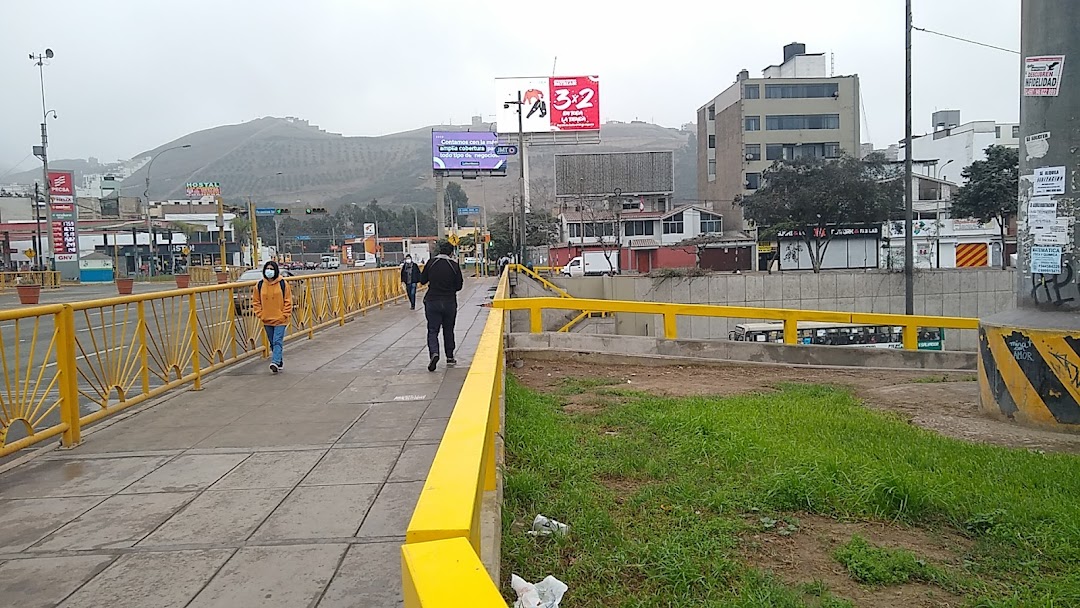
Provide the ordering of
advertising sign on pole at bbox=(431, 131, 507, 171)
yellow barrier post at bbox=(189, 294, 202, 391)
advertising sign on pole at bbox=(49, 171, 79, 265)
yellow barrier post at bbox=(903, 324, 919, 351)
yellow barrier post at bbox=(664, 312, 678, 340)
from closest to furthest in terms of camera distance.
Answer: yellow barrier post at bbox=(189, 294, 202, 391)
yellow barrier post at bbox=(903, 324, 919, 351)
yellow barrier post at bbox=(664, 312, 678, 340)
advertising sign on pole at bbox=(49, 171, 79, 265)
advertising sign on pole at bbox=(431, 131, 507, 171)

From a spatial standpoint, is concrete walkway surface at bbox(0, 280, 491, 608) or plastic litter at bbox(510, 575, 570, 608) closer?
plastic litter at bbox(510, 575, 570, 608)

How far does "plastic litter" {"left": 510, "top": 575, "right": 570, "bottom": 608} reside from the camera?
298 centimetres

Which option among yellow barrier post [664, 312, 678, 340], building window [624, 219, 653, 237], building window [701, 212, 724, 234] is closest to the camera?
yellow barrier post [664, 312, 678, 340]

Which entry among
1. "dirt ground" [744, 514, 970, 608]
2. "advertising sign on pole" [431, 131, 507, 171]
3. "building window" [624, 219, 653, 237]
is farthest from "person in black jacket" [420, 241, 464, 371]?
"building window" [624, 219, 653, 237]

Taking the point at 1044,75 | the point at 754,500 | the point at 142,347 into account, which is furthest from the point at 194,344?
the point at 1044,75

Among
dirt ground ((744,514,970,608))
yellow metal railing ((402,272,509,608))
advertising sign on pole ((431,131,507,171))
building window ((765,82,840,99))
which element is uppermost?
building window ((765,82,840,99))

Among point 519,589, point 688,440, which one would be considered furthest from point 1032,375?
point 519,589

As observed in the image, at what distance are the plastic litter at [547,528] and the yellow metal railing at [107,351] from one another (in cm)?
418

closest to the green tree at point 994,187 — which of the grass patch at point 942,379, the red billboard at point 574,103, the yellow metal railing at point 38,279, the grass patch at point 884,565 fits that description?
the red billboard at point 574,103

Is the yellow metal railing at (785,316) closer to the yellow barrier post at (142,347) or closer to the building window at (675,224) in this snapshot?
the yellow barrier post at (142,347)

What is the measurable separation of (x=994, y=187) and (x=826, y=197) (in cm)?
832

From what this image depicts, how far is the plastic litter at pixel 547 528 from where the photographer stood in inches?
173

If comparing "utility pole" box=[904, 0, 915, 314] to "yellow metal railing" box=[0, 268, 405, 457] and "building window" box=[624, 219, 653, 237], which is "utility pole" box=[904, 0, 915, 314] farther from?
"building window" box=[624, 219, 653, 237]

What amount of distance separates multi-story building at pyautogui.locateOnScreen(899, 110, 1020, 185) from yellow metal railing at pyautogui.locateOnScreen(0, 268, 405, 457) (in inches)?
2834
